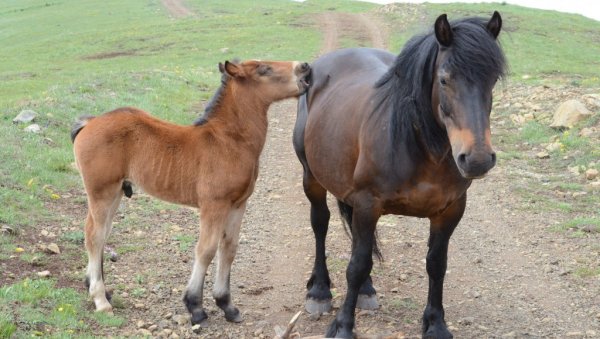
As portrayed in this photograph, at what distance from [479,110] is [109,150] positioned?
299cm

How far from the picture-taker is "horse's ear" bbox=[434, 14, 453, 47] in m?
4.57

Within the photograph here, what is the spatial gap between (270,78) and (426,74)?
1483 millimetres

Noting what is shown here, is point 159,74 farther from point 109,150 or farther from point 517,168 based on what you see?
point 109,150

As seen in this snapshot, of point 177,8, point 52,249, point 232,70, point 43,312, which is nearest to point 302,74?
point 232,70

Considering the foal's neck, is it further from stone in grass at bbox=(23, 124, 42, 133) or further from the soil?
stone in grass at bbox=(23, 124, 42, 133)

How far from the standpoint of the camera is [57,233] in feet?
25.5

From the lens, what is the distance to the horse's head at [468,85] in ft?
14.2

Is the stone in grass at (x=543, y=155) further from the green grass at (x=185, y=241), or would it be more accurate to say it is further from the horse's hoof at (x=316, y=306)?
the horse's hoof at (x=316, y=306)

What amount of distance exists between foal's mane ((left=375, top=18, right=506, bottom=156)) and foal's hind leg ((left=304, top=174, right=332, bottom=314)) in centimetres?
153

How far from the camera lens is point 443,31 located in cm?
463

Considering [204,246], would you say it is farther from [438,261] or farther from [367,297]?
[438,261]

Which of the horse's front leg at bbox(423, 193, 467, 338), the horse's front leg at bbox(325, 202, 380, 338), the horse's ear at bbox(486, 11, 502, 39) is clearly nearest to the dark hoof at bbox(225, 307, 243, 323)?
the horse's front leg at bbox(325, 202, 380, 338)

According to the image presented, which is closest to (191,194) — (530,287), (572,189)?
(530,287)

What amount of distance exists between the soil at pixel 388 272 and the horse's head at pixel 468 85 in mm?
1263
